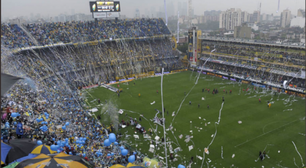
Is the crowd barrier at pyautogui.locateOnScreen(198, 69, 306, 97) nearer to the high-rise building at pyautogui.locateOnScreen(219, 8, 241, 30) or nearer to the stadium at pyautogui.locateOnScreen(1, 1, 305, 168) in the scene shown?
the stadium at pyautogui.locateOnScreen(1, 1, 305, 168)

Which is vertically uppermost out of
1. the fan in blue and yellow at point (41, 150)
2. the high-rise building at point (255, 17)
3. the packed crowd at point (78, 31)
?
the high-rise building at point (255, 17)

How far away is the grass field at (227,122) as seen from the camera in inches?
720

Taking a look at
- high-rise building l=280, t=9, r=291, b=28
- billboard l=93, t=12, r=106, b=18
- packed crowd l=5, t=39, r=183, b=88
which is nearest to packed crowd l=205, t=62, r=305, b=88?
packed crowd l=5, t=39, r=183, b=88

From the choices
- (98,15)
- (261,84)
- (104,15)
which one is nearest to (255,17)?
(261,84)

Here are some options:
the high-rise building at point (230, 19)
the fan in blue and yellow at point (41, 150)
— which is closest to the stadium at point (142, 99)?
the fan in blue and yellow at point (41, 150)

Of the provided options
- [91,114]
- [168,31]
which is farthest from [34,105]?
[168,31]

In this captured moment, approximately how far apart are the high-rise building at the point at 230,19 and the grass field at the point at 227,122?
6590 cm

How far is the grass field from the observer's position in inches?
720

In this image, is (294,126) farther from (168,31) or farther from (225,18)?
(225,18)

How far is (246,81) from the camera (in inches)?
1560

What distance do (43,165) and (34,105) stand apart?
10171mm

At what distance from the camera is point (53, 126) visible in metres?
18.4

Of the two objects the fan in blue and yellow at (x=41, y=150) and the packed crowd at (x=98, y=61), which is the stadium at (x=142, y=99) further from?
the packed crowd at (x=98, y=61)

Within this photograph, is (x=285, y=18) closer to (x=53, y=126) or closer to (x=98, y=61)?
(x=98, y=61)
